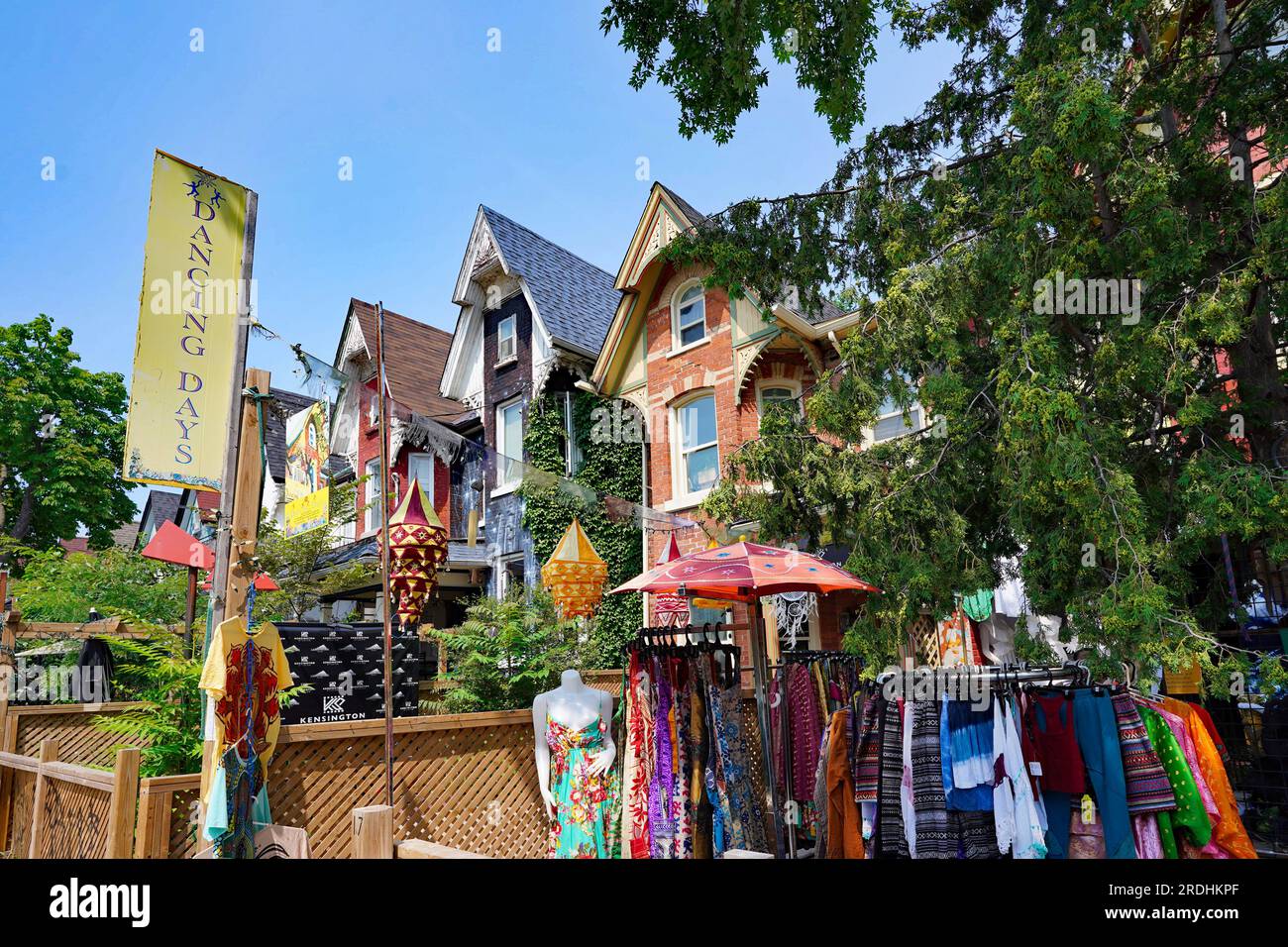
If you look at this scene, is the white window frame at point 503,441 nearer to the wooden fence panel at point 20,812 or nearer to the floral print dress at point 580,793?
the wooden fence panel at point 20,812

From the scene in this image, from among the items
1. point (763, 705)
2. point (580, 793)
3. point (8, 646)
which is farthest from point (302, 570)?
point (763, 705)

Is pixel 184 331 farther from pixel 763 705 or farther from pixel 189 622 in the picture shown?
pixel 189 622

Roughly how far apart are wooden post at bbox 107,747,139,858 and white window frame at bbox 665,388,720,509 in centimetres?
1167

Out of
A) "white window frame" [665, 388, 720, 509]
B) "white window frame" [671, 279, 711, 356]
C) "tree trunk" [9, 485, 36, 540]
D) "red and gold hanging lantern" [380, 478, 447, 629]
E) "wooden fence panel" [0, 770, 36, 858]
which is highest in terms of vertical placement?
"white window frame" [671, 279, 711, 356]

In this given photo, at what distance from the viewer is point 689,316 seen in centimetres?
1694

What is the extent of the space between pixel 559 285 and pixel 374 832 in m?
18.7

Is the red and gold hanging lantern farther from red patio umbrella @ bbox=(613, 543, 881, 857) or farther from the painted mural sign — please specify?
red patio umbrella @ bbox=(613, 543, 881, 857)

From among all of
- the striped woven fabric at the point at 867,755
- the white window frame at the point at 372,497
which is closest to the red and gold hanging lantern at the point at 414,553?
the striped woven fabric at the point at 867,755

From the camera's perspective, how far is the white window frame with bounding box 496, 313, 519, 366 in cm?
1980

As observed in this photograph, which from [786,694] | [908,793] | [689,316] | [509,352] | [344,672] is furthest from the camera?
[509,352]

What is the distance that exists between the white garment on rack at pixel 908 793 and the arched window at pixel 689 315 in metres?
11.9

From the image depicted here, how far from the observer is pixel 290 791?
18.5 feet

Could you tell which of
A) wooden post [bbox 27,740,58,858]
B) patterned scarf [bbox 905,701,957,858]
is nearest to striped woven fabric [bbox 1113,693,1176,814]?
patterned scarf [bbox 905,701,957,858]

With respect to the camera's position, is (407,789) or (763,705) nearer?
(407,789)
